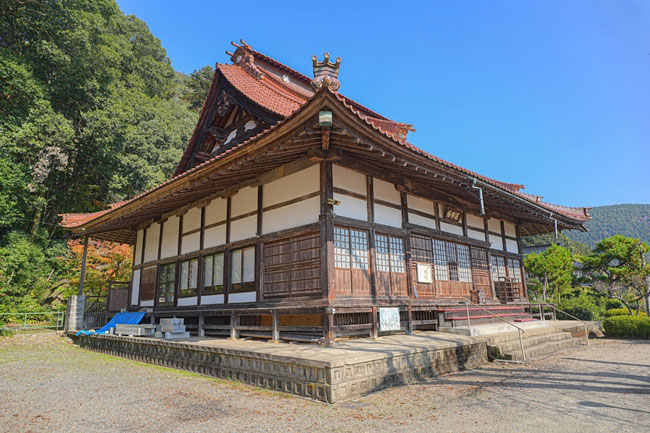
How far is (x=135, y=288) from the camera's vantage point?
14719 mm

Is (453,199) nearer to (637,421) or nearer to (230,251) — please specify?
(230,251)

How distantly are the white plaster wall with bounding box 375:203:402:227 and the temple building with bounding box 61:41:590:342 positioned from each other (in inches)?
Result: 1.8

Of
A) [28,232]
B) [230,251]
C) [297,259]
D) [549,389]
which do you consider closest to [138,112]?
[28,232]

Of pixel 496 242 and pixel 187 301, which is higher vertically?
pixel 496 242

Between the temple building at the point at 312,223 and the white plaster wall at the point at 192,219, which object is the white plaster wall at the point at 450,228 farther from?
the white plaster wall at the point at 192,219

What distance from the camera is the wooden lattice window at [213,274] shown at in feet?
35.0

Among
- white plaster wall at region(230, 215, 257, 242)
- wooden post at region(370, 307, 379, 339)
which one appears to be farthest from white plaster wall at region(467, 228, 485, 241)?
white plaster wall at region(230, 215, 257, 242)

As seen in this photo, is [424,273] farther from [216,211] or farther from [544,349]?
[216,211]

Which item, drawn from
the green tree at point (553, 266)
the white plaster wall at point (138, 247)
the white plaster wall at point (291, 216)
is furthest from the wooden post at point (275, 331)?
the green tree at point (553, 266)

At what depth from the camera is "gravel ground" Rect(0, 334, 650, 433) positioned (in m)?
4.53

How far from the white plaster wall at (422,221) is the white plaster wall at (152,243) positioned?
921cm

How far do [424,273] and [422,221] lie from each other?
1445 mm

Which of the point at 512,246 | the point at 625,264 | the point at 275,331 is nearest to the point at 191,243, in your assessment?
the point at 275,331

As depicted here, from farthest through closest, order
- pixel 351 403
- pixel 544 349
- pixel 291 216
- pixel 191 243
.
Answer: pixel 191 243
pixel 544 349
pixel 291 216
pixel 351 403
